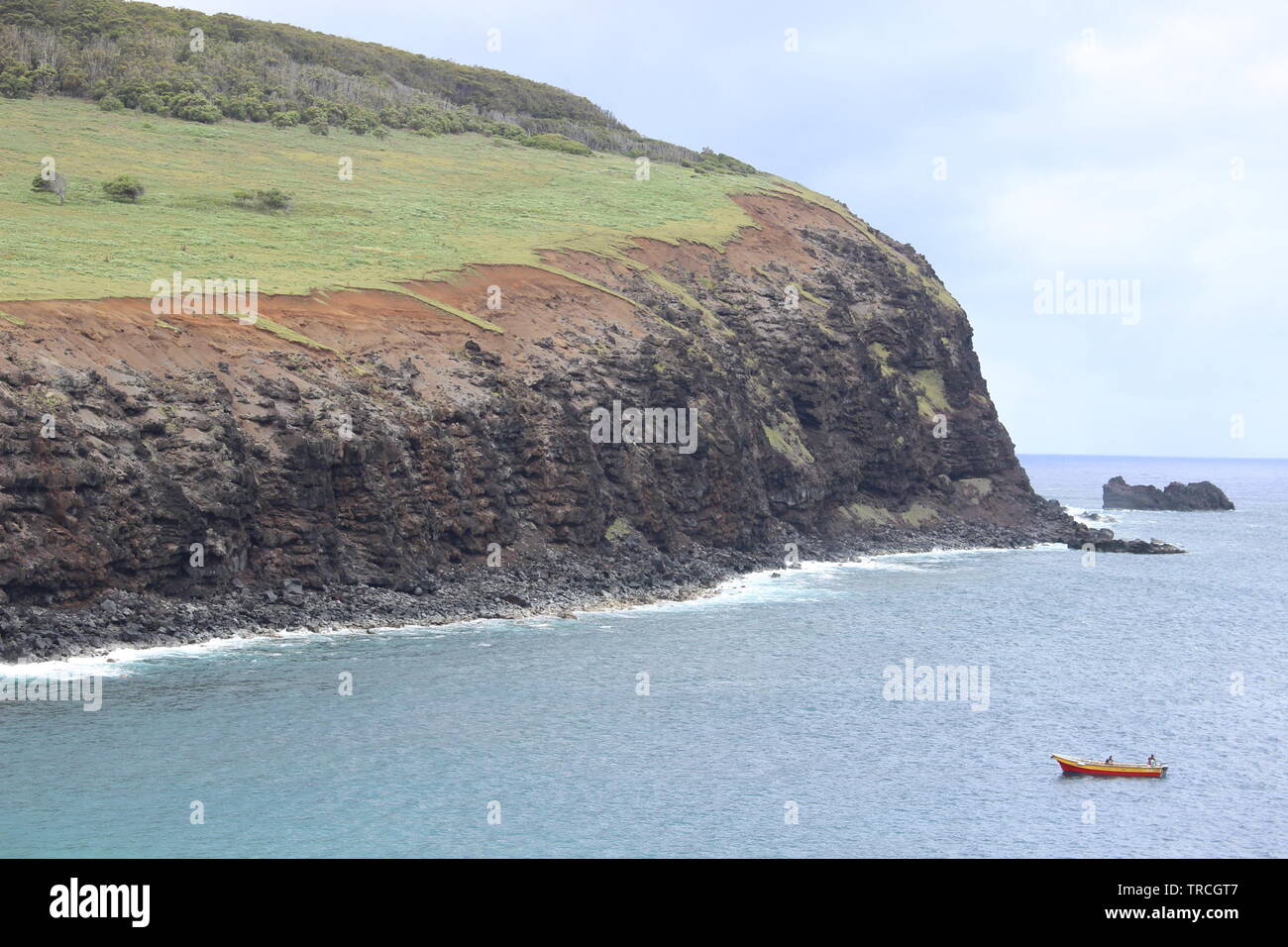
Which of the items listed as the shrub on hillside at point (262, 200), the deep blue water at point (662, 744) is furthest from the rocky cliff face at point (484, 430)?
the shrub on hillside at point (262, 200)

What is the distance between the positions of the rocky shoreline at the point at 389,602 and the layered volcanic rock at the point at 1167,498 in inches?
3745

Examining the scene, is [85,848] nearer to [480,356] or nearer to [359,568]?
[359,568]

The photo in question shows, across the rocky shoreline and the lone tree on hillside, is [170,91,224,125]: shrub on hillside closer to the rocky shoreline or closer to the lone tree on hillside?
the lone tree on hillside

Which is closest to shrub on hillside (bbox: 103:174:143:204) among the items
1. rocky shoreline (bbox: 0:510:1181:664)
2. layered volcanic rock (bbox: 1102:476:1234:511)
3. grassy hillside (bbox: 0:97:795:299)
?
grassy hillside (bbox: 0:97:795:299)

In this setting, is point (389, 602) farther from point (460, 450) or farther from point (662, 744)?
point (662, 744)

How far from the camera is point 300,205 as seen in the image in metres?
102

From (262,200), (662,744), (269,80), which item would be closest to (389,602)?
(662,744)

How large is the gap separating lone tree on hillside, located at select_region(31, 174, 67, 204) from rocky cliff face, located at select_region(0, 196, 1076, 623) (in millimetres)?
27199

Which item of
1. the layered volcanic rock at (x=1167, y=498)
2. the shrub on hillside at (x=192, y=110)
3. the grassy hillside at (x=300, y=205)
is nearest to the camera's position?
the grassy hillside at (x=300, y=205)

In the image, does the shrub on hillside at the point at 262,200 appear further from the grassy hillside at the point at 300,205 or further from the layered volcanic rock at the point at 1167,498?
the layered volcanic rock at the point at 1167,498

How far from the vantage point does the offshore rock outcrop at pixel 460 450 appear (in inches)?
2213

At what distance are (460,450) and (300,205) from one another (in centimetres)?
3954
